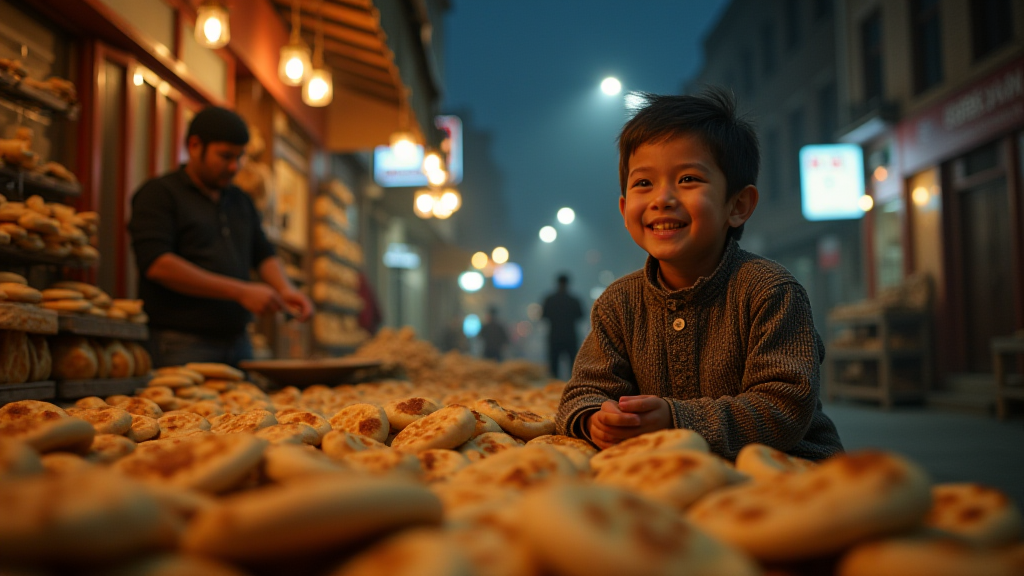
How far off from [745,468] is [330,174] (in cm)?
1030

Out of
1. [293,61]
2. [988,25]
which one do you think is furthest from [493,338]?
[293,61]

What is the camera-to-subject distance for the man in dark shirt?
10969mm

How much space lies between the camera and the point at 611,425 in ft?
5.72

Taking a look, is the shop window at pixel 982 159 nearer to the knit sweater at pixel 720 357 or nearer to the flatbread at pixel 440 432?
the knit sweater at pixel 720 357

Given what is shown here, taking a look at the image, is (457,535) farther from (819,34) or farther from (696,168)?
(819,34)

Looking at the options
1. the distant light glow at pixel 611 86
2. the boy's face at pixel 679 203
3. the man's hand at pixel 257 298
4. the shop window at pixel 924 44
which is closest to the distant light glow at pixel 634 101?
the boy's face at pixel 679 203

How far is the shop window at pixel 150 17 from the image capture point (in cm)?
443

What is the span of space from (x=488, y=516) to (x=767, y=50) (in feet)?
74.5

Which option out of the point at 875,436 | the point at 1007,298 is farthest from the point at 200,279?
the point at 1007,298

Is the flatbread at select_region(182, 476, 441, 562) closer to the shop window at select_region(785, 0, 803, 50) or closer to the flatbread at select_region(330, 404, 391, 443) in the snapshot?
the flatbread at select_region(330, 404, 391, 443)

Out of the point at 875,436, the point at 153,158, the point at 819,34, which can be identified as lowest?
the point at 875,436

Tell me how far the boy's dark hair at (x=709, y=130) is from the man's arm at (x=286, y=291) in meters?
2.36

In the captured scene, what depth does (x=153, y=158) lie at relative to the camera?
5.20m

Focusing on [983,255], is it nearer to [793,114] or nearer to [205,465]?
[793,114]
